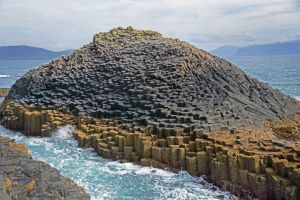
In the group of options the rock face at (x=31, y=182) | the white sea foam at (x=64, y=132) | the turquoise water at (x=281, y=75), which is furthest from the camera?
the turquoise water at (x=281, y=75)

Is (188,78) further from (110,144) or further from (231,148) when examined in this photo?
(231,148)

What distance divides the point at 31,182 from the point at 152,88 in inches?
452

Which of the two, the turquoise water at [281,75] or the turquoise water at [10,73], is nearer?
the turquoise water at [281,75]

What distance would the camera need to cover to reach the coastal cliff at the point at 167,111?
1099 cm

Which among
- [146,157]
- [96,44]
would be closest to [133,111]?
[146,157]

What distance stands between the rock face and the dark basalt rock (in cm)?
677

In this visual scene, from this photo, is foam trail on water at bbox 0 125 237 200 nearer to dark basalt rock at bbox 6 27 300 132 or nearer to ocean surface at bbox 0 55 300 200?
ocean surface at bbox 0 55 300 200

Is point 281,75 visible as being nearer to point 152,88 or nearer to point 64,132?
point 152,88

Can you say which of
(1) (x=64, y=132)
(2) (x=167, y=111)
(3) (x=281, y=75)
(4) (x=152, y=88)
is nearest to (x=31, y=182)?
(2) (x=167, y=111)

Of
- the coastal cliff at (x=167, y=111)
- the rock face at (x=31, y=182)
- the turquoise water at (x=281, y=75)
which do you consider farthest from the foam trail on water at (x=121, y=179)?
the turquoise water at (x=281, y=75)

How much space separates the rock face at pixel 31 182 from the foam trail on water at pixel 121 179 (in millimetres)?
2895

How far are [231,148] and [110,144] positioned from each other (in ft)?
15.1

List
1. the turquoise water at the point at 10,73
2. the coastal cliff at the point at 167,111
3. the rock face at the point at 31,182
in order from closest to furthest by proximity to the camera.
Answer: the rock face at the point at 31,182 → the coastal cliff at the point at 167,111 → the turquoise water at the point at 10,73

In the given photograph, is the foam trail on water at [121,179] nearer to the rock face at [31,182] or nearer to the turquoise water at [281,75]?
the rock face at [31,182]
